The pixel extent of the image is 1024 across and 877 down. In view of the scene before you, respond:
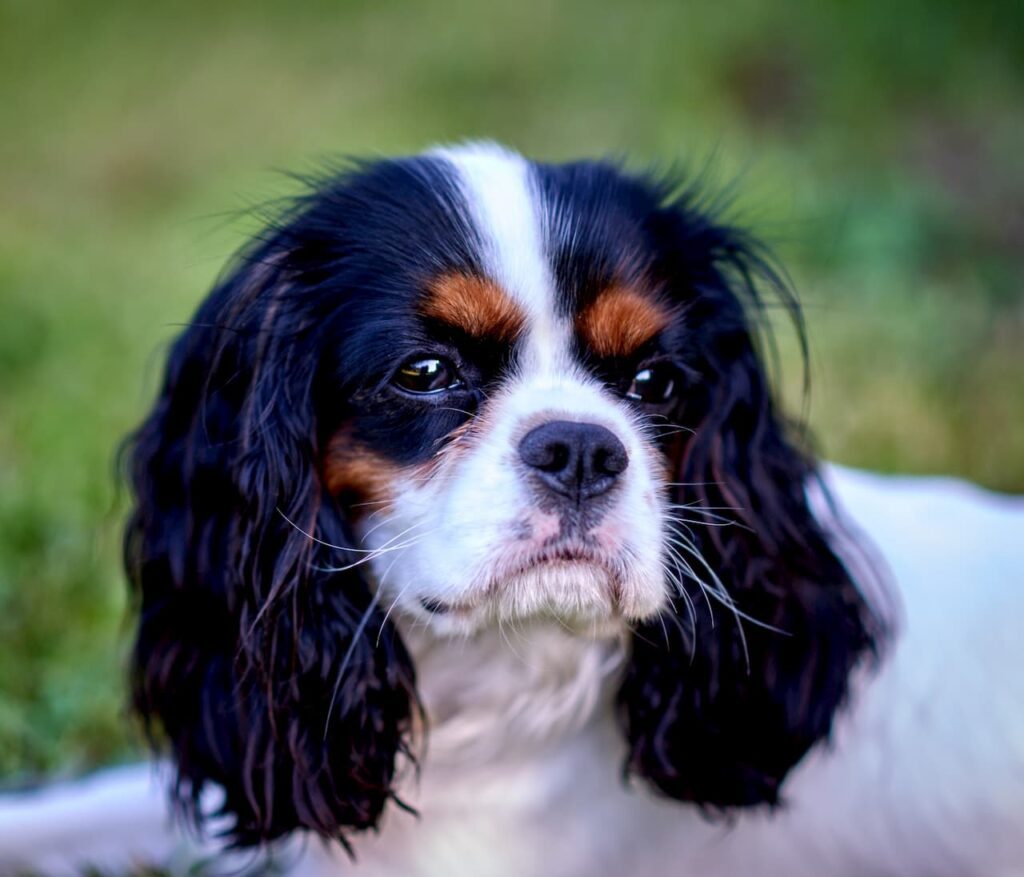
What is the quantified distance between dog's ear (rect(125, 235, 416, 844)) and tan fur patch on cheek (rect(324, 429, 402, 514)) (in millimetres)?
27

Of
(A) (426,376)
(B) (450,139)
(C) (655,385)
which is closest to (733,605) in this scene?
(C) (655,385)

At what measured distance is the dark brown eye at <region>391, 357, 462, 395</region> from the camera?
6.89ft

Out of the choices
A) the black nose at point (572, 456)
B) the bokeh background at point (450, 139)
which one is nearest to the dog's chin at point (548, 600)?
the black nose at point (572, 456)

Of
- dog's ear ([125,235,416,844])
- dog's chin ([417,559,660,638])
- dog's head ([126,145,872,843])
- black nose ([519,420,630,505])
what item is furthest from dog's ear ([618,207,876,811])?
dog's ear ([125,235,416,844])

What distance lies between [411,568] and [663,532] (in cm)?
40

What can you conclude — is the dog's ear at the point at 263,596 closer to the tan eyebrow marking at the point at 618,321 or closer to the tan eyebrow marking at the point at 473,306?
the tan eyebrow marking at the point at 473,306

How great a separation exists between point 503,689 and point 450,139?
467 cm

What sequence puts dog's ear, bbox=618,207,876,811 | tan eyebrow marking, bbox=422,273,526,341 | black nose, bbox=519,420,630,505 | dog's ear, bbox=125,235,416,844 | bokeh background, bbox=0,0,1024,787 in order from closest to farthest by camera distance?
black nose, bbox=519,420,630,505, tan eyebrow marking, bbox=422,273,526,341, dog's ear, bbox=125,235,416,844, dog's ear, bbox=618,207,876,811, bokeh background, bbox=0,0,1024,787

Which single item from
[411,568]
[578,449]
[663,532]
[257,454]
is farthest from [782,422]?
[257,454]

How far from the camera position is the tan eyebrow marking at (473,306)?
207 cm

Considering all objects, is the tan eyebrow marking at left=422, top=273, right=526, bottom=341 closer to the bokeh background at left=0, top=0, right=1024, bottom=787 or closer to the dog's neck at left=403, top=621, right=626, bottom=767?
the dog's neck at left=403, top=621, right=626, bottom=767

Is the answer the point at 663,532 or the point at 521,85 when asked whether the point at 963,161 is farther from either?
the point at 663,532

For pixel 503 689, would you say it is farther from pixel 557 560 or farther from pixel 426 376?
pixel 426 376

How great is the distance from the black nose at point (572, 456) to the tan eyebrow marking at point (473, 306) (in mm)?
191
